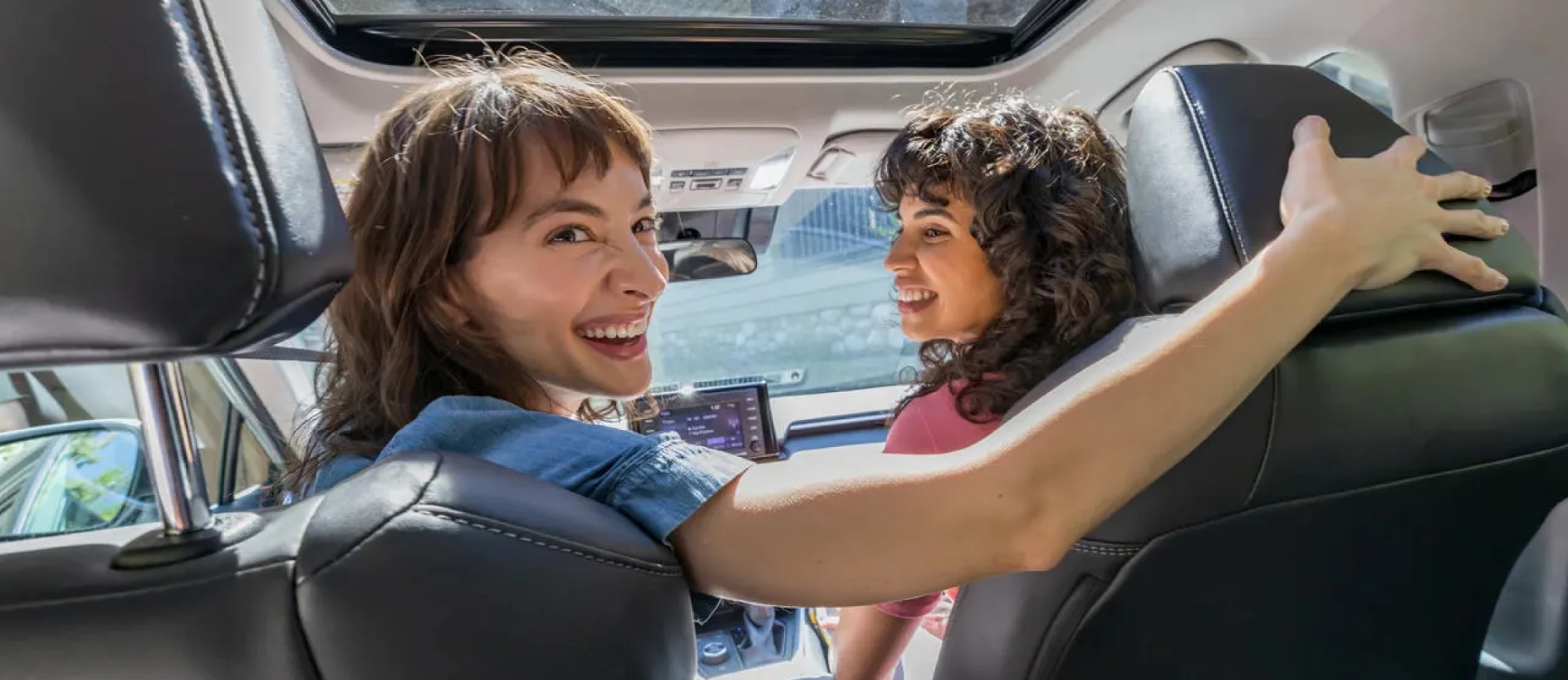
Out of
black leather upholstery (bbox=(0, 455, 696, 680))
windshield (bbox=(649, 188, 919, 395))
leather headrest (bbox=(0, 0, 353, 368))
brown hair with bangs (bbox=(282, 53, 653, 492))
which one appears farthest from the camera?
windshield (bbox=(649, 188, 919, 395))

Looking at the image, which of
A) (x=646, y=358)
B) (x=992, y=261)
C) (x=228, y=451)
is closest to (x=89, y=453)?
(x=228, y=451)

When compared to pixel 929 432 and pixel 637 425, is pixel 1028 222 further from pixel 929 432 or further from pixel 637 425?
Answer: pixel 637 425

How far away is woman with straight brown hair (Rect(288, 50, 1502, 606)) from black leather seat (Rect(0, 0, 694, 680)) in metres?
0.11

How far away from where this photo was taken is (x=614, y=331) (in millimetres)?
1176

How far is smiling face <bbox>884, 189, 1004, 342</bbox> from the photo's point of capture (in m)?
1.66

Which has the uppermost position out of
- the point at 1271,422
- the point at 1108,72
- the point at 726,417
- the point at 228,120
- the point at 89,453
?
the point at 1108,72

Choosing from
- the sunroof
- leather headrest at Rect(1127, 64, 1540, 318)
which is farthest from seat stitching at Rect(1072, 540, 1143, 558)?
the sunroof

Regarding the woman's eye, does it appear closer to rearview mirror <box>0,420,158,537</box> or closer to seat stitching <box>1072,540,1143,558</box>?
seat stitching <box>1072,540,1143,558</box>

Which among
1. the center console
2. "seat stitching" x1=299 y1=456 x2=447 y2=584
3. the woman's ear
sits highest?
the woman's ear

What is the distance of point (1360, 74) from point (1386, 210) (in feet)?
3.76

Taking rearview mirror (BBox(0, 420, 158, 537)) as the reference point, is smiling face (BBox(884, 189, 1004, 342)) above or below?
above

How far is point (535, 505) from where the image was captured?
2.03ft

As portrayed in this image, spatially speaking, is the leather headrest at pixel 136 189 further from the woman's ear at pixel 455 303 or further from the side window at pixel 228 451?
the side window at pixel 228 451

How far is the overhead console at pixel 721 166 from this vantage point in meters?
1.95
